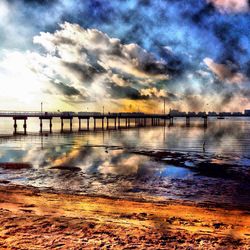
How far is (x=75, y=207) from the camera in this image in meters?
11.1

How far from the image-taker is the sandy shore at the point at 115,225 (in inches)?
301

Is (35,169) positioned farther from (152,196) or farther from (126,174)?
(152,196)

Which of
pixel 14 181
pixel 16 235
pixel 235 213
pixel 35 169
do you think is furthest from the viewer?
pixel 35 169

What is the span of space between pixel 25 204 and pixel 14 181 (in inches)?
273

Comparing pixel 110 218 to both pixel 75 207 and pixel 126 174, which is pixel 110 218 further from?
pixel 126 174

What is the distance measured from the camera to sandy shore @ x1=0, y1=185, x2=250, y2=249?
7.64m

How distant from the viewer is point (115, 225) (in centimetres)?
899

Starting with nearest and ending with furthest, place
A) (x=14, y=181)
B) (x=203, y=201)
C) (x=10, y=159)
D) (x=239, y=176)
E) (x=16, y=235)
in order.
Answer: (x=16, y=235), (x=203, y=201), (x=14, y=181), (x=239, y=176), (x=10, y=159)

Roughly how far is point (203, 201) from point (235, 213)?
2533mm

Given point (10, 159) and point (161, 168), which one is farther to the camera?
point (10, 159)

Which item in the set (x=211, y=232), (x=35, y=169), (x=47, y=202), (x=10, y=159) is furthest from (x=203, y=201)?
(x=10, y=159)

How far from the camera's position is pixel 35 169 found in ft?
73.8

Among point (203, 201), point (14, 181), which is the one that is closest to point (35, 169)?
point (14, 181)

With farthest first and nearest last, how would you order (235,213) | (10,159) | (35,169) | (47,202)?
1. (10,159)
2. (35,169)
3. (47,202)
4. (235,213)
